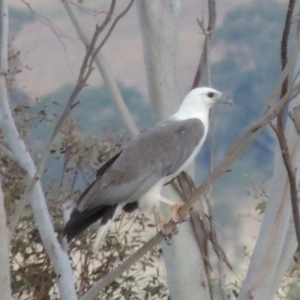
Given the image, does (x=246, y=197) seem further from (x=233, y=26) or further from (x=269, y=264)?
(x=269, y=264)

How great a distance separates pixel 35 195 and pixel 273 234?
0.70 metres

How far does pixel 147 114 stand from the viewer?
3.18 m

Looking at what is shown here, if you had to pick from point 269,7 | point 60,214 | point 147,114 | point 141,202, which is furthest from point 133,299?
point 141,202

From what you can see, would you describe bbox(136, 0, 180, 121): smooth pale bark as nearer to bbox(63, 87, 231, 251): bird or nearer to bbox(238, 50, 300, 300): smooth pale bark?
bbox(63, 87, 231, 251): bird

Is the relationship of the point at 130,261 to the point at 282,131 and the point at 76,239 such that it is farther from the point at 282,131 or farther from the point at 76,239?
the point at 76,239

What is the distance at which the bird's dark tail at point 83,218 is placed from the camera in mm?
1508

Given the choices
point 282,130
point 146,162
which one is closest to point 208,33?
point 146,162

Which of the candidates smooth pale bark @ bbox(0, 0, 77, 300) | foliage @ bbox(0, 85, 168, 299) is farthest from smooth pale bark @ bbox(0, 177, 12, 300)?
foliage @ bbox(0, 85, 168, 299)

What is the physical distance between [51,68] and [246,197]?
1040 millimetres

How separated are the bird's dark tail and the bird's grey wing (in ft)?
0.10

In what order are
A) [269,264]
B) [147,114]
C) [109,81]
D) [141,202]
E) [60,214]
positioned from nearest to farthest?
[141,202] < [269,264] < [109,81] < [60,214] < [147,114]

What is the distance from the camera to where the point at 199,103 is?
1.81 metres

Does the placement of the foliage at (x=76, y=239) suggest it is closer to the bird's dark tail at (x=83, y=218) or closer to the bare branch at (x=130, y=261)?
the bird's dark tail at (x=83, y=218)

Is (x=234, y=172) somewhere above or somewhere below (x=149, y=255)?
above
